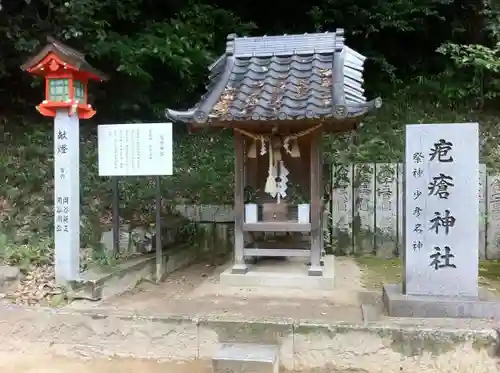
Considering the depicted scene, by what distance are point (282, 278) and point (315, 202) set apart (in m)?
1.08

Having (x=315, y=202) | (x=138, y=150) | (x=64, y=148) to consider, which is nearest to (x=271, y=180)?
(x=315, y=202)

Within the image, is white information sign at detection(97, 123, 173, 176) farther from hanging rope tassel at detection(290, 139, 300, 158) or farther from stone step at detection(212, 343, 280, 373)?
stone step at detection(212, 343, 280, 373)

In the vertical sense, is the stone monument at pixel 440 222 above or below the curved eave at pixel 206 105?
below

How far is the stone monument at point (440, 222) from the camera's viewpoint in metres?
4.91

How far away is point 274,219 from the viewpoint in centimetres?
674

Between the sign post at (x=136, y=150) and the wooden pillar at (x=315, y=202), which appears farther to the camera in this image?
the wooden pillar at (x=315, y=202)

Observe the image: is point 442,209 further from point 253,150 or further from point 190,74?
point 190,74

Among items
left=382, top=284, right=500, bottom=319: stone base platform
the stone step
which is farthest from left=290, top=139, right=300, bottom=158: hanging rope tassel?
the stone step

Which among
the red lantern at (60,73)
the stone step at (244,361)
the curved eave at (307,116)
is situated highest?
the red lantern at (60,73)

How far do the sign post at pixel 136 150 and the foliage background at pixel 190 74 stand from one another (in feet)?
4.35

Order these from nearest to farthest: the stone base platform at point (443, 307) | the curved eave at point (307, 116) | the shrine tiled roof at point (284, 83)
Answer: the stone base platform at point (443, 307) → the curved eave at point (307, 116) → the shrine tiled roof at point (284, 83)

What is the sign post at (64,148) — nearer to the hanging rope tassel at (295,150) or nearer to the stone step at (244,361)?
the stone step at (244,361)

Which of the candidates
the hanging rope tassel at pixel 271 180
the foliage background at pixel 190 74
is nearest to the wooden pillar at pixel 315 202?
the hanging rope tassel at pixel 271 180

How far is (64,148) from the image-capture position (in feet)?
18.6
